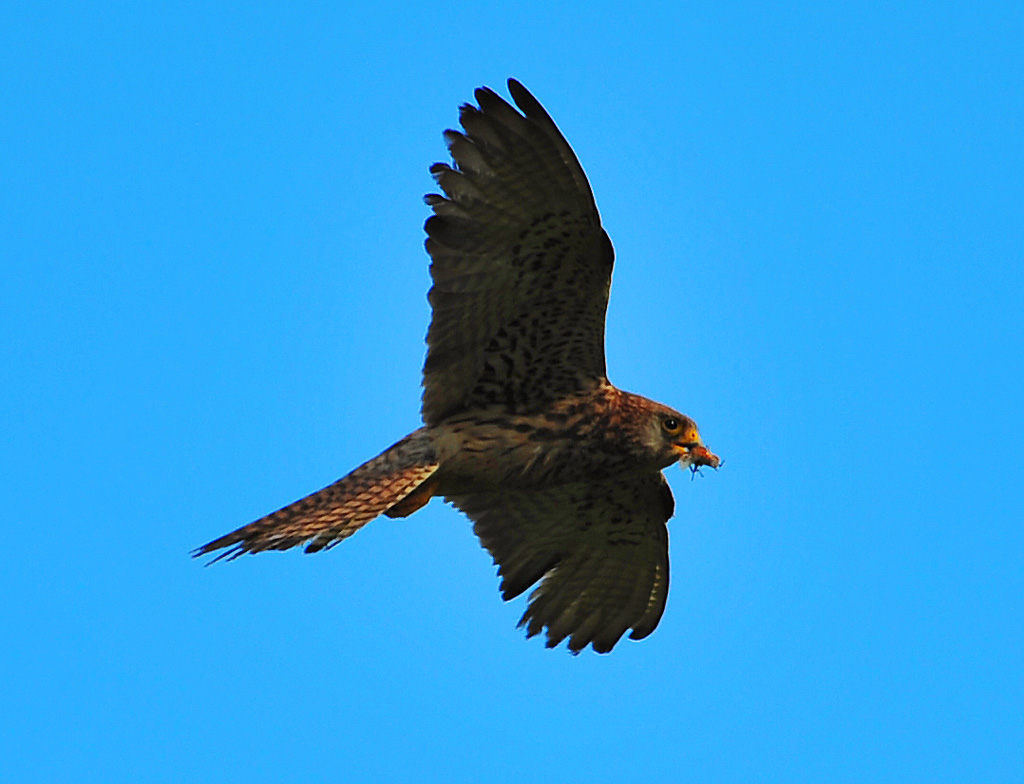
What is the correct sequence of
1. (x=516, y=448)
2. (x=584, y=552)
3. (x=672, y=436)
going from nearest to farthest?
1. (x=516, y=448)
2. (x=672, y=436)
3. (x=584, y=552)

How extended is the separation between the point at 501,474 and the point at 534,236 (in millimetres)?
1498

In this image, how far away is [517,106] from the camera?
26.4ft

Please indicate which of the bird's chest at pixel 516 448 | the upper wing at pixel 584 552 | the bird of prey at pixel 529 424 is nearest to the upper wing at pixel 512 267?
the bird of prey at pixel 529 424

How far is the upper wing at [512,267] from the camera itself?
8188mm

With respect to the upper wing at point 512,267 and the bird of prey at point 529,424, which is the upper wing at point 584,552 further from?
the upper wing at point 512,267

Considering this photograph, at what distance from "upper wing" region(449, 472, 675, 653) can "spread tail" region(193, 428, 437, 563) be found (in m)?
1.04

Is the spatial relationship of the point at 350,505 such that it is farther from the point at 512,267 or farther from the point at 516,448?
the point at 512,267

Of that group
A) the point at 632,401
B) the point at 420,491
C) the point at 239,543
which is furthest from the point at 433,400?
the point at 239,543

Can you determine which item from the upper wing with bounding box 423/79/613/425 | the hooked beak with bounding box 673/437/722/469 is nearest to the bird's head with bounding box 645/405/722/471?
the hooked beak with bounding box 673/437/722/469

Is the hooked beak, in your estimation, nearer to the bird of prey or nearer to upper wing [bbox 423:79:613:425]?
the bird of prey

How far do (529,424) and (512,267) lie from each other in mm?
1005

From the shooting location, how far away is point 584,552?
10.2 m

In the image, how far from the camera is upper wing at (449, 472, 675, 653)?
991 centimetres

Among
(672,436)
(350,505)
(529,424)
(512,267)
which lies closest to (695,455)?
(672,436)
